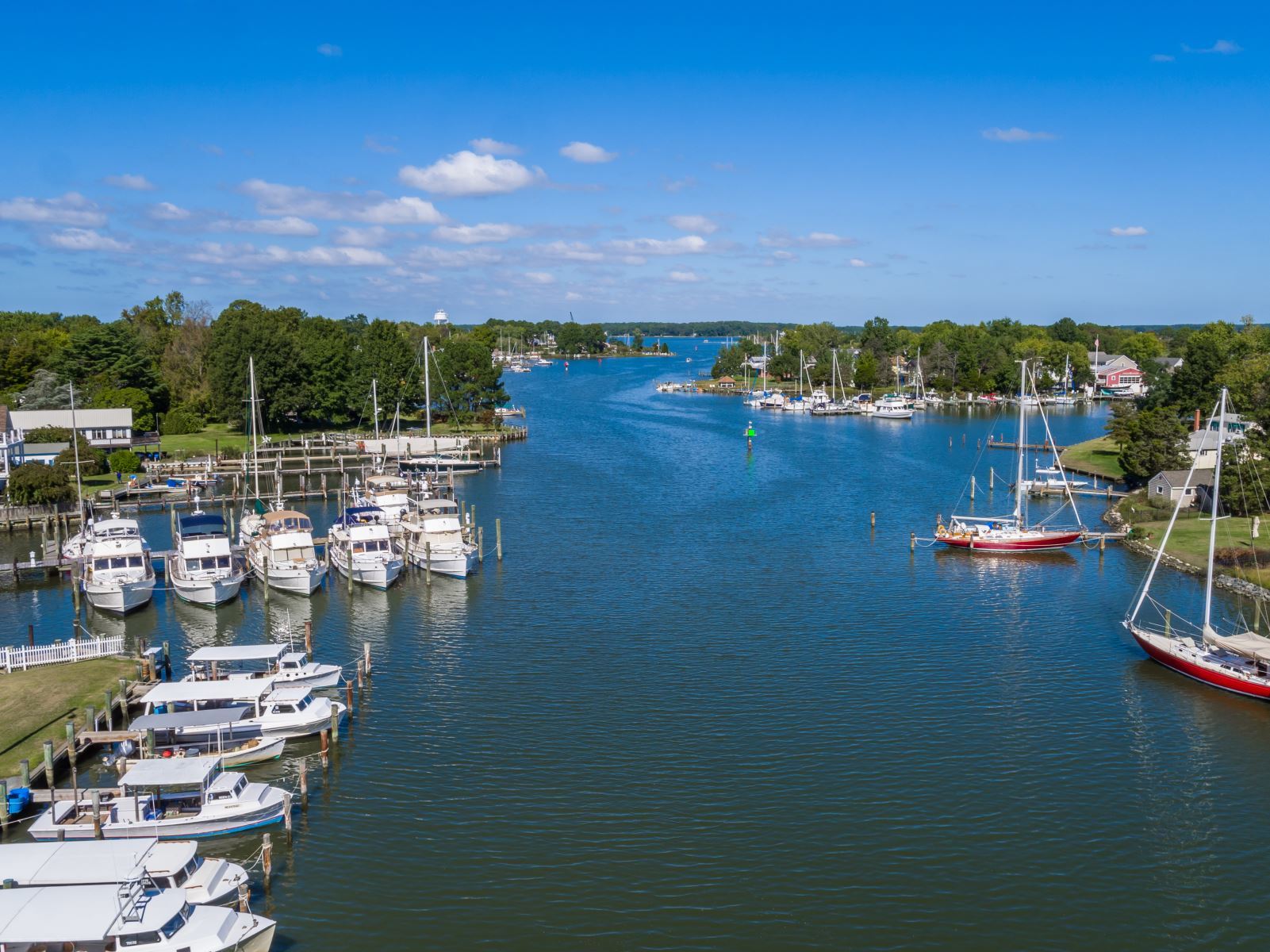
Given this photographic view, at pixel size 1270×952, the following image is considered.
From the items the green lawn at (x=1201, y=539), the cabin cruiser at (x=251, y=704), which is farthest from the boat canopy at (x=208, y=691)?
the green lawn at (x=1201, y=539)

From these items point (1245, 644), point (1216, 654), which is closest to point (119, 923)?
point (1245, 644)

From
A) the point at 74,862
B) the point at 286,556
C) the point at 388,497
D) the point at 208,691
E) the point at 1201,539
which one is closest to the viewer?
the point at 74,862

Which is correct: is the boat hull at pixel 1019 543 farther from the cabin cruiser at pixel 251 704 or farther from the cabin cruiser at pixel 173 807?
the cabin cruiser at pixel 173 807

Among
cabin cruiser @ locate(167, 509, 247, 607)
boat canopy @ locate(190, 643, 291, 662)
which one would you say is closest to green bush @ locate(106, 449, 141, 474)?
cabin cruiser @ locate(167, 509, 247, 607)

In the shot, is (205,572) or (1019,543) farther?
(1019,543)

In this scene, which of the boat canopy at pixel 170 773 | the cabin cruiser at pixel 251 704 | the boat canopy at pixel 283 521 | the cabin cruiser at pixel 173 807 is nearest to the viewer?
the cabin cruiser at pixel 173 807

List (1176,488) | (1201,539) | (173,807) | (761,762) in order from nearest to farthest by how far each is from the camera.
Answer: (173,807) < (761,762) < (1201,539) < (1176,488)

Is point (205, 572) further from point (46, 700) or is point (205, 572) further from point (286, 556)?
point (46, 700)
